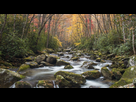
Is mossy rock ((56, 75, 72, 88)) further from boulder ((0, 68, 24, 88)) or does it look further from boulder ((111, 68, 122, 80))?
boulder ((111, 68, 122, 80))

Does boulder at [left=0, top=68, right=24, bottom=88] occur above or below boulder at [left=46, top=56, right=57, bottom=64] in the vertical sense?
below

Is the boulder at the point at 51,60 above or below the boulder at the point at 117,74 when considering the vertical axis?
above

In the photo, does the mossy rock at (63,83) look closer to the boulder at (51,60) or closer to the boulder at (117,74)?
the boulder at (117,74)

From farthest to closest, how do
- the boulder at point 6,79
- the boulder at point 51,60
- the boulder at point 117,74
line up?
the boulder at point 51,60 → the boulder at point 117,74 → the boulder at point 6,79

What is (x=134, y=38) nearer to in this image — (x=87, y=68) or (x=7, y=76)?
(x=87, y=68)

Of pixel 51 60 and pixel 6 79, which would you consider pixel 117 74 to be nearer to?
pixel 6 79

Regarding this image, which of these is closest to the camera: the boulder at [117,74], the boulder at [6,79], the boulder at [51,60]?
the boulder at [6,79]

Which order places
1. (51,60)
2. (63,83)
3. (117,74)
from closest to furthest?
(63,83) → (117,74) → (51,60)

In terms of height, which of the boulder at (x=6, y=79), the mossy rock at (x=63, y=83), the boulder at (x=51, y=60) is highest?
the boulder at (x=51, y=60)

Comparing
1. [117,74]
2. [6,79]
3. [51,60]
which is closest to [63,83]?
[6,79]

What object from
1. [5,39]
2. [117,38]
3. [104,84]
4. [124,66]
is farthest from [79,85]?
[117,38]

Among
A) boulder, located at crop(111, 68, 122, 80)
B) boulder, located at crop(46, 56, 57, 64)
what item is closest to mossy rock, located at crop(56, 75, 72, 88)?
boulder, located at crop(111, 68, 122, 80)

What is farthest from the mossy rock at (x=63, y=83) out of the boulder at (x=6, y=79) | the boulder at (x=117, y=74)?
the boulder at (x=117, y=74)
